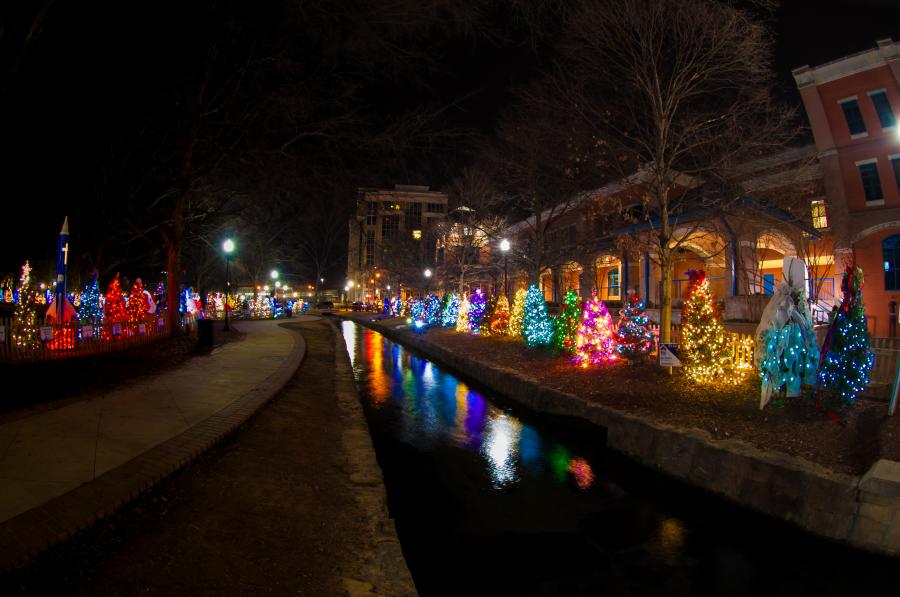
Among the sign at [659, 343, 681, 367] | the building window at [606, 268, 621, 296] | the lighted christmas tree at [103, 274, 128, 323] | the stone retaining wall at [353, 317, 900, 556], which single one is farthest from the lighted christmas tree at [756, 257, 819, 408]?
the building window at [606, 268, 621, 296]

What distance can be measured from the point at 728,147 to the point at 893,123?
17139 mm

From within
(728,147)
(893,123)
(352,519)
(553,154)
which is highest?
(893,123)

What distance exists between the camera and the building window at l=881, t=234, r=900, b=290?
73.7 ft

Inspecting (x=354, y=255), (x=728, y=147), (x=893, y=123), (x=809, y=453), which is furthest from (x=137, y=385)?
(x=354, y=255)

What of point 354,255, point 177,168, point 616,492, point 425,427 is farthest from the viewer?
point 354,255

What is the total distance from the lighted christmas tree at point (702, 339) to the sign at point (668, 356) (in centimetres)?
20

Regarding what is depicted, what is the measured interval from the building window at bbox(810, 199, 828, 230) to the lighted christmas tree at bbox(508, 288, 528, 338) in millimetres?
15296

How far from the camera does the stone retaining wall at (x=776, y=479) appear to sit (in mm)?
4867

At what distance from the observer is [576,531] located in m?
5.32

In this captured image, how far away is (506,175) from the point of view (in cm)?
1962

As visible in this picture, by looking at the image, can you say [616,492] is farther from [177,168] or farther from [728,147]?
[177,168]

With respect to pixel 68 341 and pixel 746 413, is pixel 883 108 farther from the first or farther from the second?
pixel 68 341

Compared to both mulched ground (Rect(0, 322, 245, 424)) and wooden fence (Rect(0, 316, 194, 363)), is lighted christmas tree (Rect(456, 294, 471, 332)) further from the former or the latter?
mulched ground (Rect(0, 322, 245, 424))

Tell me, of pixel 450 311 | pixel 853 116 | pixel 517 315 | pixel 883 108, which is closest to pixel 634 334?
pixel 517 315
